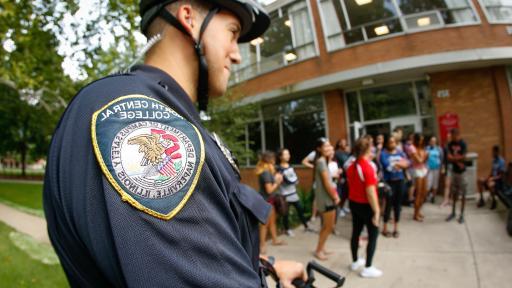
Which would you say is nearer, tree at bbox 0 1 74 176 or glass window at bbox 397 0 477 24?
glass window at bbox 397 0 477 24

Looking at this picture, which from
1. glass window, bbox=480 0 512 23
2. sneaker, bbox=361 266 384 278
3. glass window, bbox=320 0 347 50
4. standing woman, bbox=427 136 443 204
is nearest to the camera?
glass window, bbox=480 0 512 23

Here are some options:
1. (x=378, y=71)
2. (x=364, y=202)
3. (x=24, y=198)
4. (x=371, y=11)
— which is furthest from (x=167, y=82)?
(x=24, y=198)

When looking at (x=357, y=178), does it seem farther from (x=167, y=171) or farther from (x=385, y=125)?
(x=385, y=125)

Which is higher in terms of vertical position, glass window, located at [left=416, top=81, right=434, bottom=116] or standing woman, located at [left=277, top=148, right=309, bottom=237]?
glass window, located at [left=416, top=81, right=434, bottom=116]

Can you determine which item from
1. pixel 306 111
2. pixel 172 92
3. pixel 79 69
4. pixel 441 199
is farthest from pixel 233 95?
pixel 172 92

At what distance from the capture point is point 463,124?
17.3 feet

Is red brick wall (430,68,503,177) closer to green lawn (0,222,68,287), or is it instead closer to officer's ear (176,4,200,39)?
officer's ear (176,4,200,39)

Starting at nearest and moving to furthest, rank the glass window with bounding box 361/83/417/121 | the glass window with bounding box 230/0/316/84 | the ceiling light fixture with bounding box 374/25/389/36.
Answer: the ceiling light fixture with bounding box 374/25/389/36
the glass window with bounding box 230/0/316/84
the glass window with bounding box 361/83/417/121

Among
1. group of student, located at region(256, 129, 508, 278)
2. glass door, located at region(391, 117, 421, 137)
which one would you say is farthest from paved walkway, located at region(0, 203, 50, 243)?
glass door, located at region(391, 117, 421, 137)

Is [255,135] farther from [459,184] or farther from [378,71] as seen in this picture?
[459,184]

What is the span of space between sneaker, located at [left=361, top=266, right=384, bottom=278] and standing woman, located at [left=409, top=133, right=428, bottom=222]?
277 cm

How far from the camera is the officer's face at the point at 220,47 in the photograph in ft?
3.12

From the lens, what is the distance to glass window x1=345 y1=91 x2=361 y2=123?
10.6 m

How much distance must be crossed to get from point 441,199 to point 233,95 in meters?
6.23
